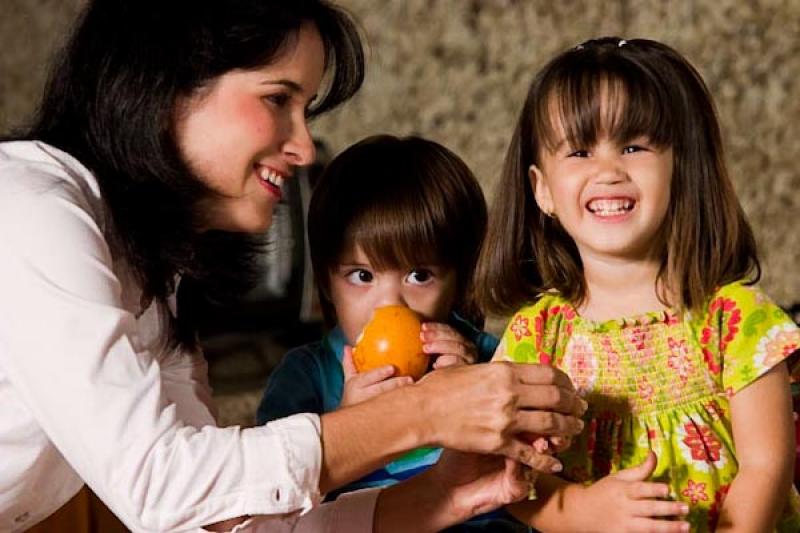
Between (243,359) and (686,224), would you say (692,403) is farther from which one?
(243,359)

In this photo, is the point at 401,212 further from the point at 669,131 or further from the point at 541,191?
the point at 669,131

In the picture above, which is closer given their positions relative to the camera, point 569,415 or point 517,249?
point 569,415

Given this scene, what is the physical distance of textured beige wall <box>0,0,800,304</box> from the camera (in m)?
2.61

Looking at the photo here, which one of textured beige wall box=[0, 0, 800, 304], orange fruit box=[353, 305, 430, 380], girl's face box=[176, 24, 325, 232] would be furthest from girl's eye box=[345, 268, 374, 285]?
textured beige wall box=[0, 0, 800, 304]

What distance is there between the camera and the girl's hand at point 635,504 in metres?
1.27

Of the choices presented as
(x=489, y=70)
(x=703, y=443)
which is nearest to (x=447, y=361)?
(x=703, y=443)

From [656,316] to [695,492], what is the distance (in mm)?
199

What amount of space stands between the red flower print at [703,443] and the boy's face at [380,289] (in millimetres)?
430

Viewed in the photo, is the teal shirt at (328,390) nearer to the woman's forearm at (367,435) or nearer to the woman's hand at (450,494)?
the woman's hand at (450,494)

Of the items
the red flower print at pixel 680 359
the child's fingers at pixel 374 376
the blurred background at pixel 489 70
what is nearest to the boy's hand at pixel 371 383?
the child's fingers at pixel 374 376

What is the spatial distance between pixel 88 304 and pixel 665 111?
0.67m

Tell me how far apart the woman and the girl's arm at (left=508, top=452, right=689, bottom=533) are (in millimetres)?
55

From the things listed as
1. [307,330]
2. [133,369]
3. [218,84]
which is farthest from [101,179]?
[307,330]

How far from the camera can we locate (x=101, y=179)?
136 cm
